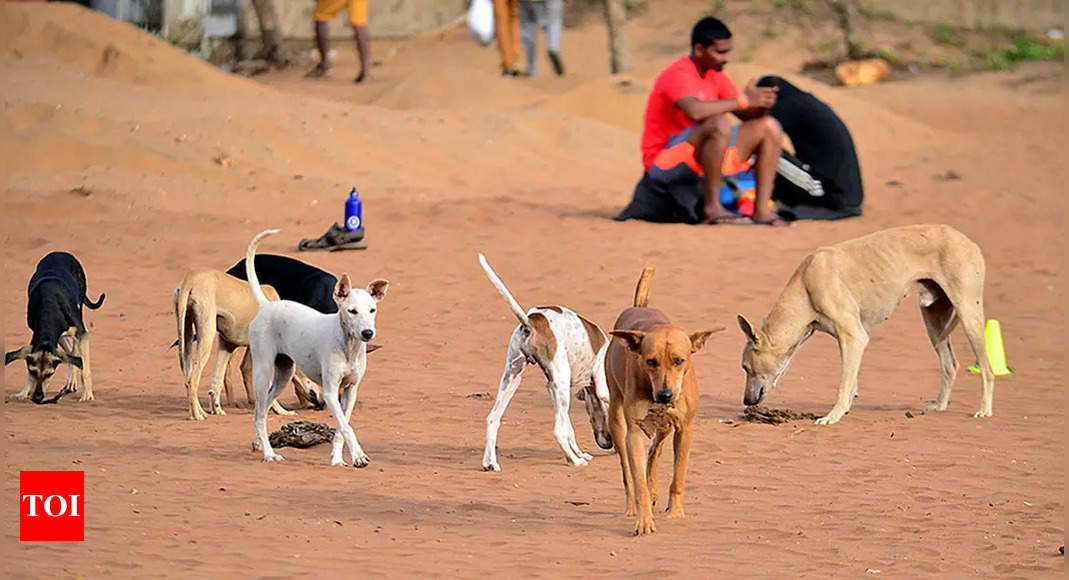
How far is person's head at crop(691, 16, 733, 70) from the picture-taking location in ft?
46.5

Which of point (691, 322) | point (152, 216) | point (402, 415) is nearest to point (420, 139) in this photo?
point (152, 216)

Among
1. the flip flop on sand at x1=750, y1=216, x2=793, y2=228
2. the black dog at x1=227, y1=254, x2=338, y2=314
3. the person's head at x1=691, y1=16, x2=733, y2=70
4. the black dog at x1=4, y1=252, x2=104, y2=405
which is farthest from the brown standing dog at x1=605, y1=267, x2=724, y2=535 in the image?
the flip flop on sand at x1=750, y1=216, x2=793, y2=228

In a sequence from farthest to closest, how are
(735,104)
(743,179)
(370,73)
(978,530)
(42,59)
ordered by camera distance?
(370,73)
(42,59)
(743,179)
(735,104)
(978,530)

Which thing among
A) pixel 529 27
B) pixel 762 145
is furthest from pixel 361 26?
pixel 762 145

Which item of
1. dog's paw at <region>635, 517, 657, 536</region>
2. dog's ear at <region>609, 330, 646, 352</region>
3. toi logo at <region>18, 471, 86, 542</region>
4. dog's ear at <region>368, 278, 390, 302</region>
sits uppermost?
dog's ear at <region>609, 330, 646, 352</region>

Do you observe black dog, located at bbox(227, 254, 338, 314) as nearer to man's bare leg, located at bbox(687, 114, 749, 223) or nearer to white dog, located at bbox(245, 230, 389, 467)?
white dog, located at bbox(245, 230, 389, 467)

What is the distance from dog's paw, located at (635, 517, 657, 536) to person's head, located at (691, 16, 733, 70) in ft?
27.3

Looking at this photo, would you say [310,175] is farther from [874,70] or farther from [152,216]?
[874,70]

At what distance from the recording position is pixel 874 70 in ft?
79.0

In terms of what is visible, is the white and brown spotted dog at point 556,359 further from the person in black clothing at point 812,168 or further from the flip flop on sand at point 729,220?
the person in black clothing at point 812,168

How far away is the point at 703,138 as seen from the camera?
1423cm

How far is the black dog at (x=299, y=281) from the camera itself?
30.9 feet

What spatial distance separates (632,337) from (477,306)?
225 inches

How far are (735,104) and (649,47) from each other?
11717 mm
